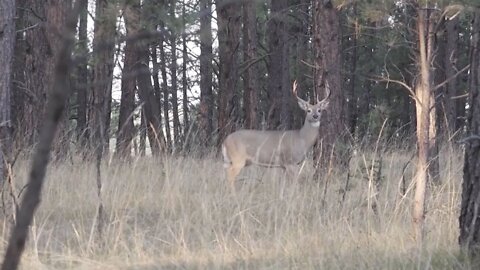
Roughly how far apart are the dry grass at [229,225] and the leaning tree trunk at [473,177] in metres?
0.12

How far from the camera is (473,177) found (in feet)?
14.3

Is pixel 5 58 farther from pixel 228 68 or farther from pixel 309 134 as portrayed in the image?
pixel 228 68

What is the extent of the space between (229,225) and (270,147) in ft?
15.1

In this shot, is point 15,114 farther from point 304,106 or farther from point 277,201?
point 277,201

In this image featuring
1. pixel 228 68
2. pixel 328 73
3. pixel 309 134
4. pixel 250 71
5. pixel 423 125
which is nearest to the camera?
pixel 423 125

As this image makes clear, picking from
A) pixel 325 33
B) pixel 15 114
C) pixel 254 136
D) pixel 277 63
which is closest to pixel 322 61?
pixel 325 33

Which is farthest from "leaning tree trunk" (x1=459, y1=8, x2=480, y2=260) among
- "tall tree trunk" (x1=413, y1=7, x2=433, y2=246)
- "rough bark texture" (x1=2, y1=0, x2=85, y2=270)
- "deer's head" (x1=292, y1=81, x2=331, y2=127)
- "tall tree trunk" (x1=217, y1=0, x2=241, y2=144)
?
"tall tree trunk" (x1=217, y1=0, x2=241, y2=144)

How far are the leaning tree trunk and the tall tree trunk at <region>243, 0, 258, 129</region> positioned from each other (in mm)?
11510

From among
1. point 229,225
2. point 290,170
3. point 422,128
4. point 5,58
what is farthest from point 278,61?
point 422,128

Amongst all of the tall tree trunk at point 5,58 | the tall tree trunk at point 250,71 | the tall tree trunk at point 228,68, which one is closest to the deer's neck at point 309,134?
the tall tree trunk at point 228,68

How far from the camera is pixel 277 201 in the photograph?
6.50 meters

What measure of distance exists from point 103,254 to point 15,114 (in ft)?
38.5

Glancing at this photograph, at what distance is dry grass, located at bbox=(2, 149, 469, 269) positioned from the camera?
4609 mm

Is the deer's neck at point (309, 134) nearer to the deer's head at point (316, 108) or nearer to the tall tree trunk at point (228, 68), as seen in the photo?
the deer's head at point (316, 108)
